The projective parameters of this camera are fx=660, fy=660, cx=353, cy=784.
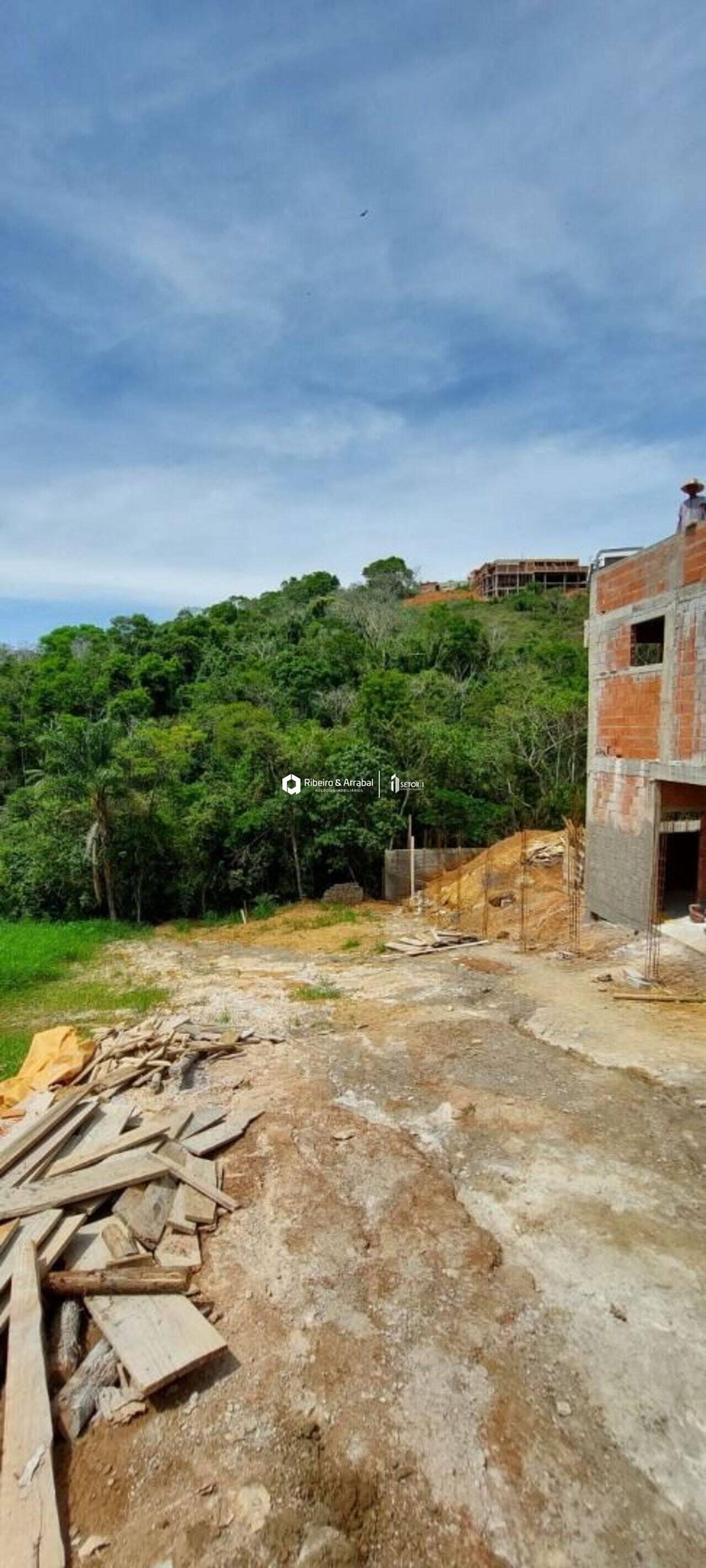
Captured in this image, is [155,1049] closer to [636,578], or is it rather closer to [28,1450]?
[28,1450]

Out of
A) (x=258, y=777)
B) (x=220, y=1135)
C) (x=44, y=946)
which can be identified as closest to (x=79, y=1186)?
(x=220, y=1135)

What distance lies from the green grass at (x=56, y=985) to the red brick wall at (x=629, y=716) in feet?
24.6

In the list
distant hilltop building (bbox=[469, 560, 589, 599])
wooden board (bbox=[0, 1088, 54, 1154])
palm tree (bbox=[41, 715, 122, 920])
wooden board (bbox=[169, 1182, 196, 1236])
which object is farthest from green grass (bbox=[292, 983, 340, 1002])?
distant hilltop building (bbox=[469, 560, 589, 599])

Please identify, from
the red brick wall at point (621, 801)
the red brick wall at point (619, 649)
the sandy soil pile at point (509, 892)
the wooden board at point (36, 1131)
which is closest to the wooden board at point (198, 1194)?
the wooden board at point (36, 1131)

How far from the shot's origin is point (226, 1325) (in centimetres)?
327

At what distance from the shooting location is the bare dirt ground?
243 cm

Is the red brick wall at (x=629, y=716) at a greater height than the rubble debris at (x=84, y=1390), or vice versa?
the red brick wall at (x=629, y=716)

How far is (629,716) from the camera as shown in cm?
956

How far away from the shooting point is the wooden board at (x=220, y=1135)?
467 centimetres

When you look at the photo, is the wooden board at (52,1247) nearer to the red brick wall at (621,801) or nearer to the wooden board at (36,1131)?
the wooden board at (36,1131)

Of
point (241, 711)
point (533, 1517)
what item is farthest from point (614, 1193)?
point (241, 711)

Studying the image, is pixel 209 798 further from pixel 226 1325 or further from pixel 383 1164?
pixel 226 1325

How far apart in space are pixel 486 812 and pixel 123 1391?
15136 mm

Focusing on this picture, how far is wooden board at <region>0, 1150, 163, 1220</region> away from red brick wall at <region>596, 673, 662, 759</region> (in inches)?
306
